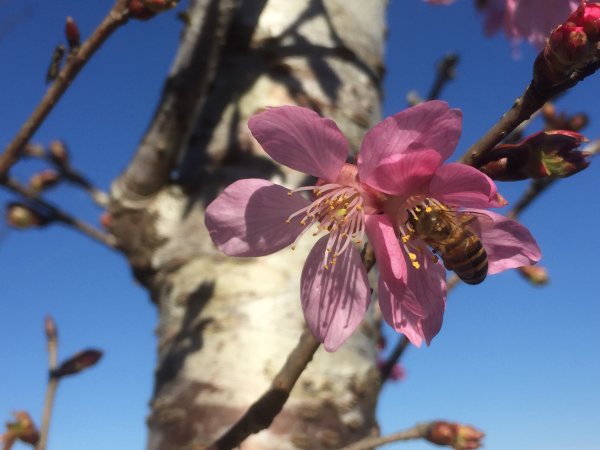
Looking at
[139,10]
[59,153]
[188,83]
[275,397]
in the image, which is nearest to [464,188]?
[275,397]

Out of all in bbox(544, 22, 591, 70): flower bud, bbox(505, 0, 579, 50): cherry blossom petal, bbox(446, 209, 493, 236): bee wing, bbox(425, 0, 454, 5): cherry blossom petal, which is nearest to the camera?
bbox(544, 22, 591, 70): flower bud

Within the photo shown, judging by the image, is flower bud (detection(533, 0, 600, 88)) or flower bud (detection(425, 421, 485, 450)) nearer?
flower bud (detection(533, 0, 600, 88))

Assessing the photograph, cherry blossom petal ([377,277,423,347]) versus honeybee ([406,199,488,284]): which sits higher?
honeybee ([406,199,488,284])

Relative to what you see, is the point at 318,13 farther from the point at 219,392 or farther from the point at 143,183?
the point at 219,392

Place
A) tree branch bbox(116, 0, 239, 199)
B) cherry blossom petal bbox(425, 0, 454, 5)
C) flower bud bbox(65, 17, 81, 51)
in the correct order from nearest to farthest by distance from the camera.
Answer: flower bud bbox(65, 17, 81, 51)
tree branch bbox(116, 0, 239, 199)
cherry blossom petal bbox(425, 0, 454, 5)

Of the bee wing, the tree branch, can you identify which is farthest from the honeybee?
the tree branch

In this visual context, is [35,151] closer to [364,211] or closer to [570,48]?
[364,211]

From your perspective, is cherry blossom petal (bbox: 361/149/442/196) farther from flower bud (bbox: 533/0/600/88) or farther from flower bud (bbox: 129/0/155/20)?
flower bud (bbox: 129/0/155/20)
